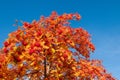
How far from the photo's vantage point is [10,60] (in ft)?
85.3

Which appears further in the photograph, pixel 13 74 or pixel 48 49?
pixel 13 74

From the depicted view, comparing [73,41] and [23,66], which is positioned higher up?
[73,41]

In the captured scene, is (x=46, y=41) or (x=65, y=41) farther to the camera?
(x=65, y=41)

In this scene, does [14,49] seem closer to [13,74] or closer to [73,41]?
[13,74]

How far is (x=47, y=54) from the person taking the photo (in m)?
25.4

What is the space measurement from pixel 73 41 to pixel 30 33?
3.73m

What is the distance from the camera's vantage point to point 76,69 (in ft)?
88.9

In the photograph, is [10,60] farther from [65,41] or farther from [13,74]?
[65,41]

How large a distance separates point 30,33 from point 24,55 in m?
2.73

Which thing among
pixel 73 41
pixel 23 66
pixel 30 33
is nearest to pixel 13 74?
pixel 23 66

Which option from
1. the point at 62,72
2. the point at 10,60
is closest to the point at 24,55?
the point at 10,60

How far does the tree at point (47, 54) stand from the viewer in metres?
25.4

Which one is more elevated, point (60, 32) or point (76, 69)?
point (60, 32)

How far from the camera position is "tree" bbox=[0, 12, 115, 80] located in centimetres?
2542
